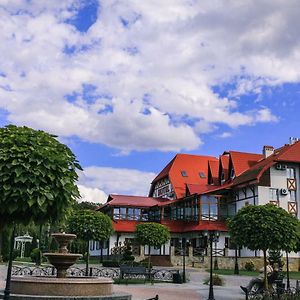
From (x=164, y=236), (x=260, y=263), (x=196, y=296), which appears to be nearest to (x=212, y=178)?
(x=260, y=263)

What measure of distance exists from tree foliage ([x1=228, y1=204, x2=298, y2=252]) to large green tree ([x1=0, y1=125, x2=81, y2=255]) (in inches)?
354

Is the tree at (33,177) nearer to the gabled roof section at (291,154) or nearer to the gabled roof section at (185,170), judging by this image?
the gabled roof section at (291,154)

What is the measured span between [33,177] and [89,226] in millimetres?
17675

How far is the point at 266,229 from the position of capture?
16453 millimetres

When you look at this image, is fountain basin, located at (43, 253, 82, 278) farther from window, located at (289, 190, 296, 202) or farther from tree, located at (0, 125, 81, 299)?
window, located at (289, 190, 296, 202)

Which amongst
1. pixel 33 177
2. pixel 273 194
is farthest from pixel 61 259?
pixel 273 194

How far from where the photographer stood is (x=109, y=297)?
1201cm

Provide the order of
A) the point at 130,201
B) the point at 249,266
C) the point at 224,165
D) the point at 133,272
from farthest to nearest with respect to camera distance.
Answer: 1. the point at 130,201
2. the point at 224,165
3. the point at 249,266
4. the point at 133,272

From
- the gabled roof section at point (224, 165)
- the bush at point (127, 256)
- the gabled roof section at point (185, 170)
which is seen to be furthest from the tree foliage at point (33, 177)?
the gabled roof section at point (185, 170)

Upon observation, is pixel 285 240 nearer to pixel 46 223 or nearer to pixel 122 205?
pixel 46 223

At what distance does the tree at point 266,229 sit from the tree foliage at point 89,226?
35.1 ft

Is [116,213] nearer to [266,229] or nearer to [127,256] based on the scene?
[127,256]

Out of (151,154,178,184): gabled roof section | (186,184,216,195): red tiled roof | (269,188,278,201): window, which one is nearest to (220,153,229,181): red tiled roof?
(186,184,216,195): red tiled roof

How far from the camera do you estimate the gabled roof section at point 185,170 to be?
5703 cm
